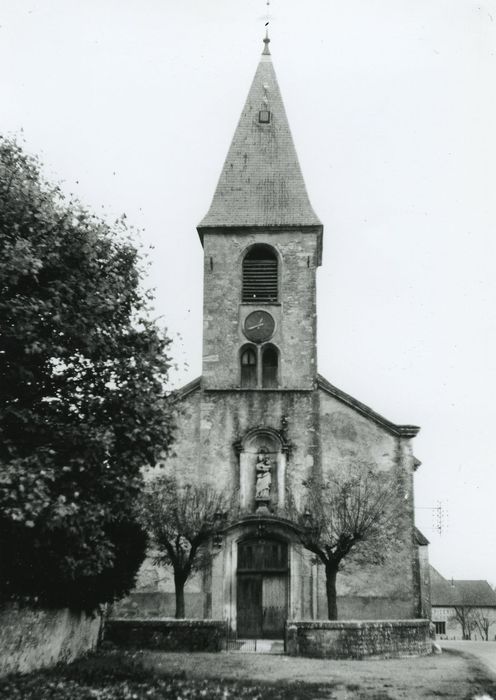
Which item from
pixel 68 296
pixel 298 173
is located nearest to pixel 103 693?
pixel 68 296

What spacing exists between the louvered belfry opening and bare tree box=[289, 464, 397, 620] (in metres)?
7.35

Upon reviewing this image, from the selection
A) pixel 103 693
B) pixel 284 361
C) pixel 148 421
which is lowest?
pixel 103 693

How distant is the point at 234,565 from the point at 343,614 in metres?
4.03

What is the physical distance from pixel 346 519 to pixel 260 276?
34.7ft

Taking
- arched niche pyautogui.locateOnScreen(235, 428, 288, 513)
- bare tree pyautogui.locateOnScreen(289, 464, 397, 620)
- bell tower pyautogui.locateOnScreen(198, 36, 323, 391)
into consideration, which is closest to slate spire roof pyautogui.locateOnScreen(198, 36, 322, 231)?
bell tower pyautogui.locateOnScreen(198, 36, 323, 391)

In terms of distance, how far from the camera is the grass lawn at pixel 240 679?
47.1ft

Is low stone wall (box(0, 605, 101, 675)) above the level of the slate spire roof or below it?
below

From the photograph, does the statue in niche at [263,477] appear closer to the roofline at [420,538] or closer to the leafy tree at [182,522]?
the leafy tree at [182,522]

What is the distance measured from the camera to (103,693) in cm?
1404

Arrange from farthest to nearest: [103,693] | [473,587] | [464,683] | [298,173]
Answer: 1. [473,587]
2. [298,173]
3. [464,683]
4. [103,693]

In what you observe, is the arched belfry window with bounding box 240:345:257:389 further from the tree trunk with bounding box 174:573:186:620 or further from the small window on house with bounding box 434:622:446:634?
the small window on house with bounding box 434:622:446:634

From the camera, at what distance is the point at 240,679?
16625 mm

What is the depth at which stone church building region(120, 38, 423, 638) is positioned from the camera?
28.5m

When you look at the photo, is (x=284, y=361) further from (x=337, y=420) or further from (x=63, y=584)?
(x=63, y=584)
